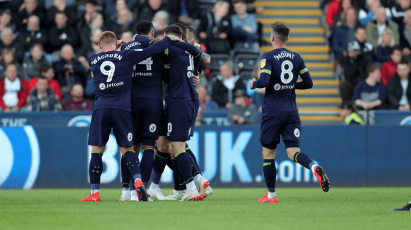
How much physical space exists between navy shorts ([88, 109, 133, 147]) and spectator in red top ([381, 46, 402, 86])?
893 cm

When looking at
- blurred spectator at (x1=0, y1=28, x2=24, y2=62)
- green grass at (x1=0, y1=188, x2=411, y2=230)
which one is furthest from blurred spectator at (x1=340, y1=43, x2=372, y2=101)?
blurred spectator at (x1=0, y1=28, x2=24, y2=62)

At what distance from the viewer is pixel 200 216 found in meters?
5.76

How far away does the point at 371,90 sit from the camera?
1370 cm

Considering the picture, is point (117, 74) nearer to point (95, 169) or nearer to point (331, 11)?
point (95, 169)

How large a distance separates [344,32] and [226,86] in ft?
13.1

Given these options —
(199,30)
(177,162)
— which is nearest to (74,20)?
(199,30)

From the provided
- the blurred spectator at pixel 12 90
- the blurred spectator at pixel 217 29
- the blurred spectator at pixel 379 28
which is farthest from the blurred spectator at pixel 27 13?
the blurred spectator at pixel 379 28

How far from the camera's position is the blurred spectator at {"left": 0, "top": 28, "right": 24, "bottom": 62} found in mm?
15320

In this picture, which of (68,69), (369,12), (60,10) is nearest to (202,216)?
(68,69)

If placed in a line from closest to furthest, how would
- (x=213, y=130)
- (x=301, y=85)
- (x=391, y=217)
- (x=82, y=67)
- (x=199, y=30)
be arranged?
(x=391, y=217)
(x=301, y=85)
(x=213, y=130)
(x=82, y=67)
(x=199, y=30)

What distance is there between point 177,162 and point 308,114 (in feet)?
24.1

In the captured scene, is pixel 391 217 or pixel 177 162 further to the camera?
pixel 177 162

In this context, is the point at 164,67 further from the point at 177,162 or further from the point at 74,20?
the point at 74,20

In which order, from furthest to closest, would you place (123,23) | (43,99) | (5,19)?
(5,19)
(123,23)
(43,99)
